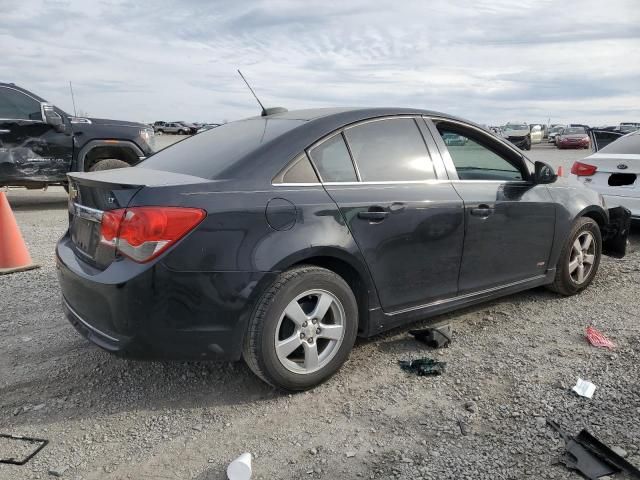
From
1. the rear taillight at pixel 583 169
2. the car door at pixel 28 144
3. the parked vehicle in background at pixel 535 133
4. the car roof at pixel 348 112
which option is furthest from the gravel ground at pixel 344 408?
the parked vehicle in background at pixel 535 133

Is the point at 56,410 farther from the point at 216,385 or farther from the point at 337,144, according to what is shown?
the point at 337,144

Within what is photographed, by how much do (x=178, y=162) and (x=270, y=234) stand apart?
92 cm

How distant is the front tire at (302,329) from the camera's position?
2754mm

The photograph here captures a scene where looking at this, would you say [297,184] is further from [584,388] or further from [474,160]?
[584,388]

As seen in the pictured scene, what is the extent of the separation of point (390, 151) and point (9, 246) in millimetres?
4097

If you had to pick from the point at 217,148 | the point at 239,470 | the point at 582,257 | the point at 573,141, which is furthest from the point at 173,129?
the point at 239,470

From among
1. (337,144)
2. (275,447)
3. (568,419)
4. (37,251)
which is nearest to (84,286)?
(275,447)

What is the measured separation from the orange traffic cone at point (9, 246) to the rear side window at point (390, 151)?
3.87 meters

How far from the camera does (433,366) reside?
3.24m

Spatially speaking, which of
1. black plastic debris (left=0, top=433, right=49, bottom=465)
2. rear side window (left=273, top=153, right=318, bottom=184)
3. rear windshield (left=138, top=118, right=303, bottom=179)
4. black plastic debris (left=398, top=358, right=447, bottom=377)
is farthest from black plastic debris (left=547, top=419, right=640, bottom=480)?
black plastic debris (left=0, top=433, right=49, bottom=465)

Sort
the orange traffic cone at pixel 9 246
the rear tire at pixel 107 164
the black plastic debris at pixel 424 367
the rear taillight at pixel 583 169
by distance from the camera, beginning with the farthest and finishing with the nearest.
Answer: the rear tire at pixel 107 164, the rear taillight at pixel 583 169, the orange traffic cone at pixel 9 246, the black plastic debris at pixel 424 367

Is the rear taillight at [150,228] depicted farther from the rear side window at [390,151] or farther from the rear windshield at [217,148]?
the rear side window at [390,151]

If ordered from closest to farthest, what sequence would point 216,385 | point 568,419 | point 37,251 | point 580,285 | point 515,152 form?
point 568,419
point 216,385
point 515,152
point 580,285
point 37,251

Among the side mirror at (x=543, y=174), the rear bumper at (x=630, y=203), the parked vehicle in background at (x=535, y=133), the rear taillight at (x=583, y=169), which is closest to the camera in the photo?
the side mirror at (x=543, y=174)
